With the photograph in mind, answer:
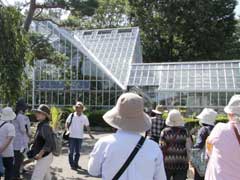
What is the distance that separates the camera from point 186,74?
32.2m

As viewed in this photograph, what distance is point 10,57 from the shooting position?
469 inches

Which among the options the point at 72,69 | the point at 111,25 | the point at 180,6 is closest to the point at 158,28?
the point at 180,6

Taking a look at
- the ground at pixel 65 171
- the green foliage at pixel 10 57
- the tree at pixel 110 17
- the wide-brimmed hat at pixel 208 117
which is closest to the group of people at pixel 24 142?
the ground at pixel 65 171

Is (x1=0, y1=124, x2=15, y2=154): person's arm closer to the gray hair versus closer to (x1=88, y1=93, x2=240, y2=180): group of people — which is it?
(x1=88, y1=93, x2=240, y2=180): group of people

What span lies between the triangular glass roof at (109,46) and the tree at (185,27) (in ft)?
23.0

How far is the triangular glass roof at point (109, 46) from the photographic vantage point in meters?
33.8

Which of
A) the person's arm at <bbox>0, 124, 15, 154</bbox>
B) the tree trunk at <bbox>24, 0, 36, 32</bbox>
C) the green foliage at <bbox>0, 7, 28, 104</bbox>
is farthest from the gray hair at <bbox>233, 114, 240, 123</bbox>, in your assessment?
the tree trunk at <bbox>24, 0, 36, 32</bbox>

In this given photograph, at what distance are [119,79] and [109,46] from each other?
5.74 m

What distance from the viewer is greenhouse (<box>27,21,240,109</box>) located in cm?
3053

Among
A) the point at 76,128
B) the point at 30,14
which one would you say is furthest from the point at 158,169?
the point at 30,14

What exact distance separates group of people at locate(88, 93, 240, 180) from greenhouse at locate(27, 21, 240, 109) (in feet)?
76.4

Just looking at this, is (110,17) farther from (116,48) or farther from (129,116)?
(129,116)

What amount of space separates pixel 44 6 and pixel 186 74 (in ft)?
45.6

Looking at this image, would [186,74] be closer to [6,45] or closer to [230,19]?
[230,19]
